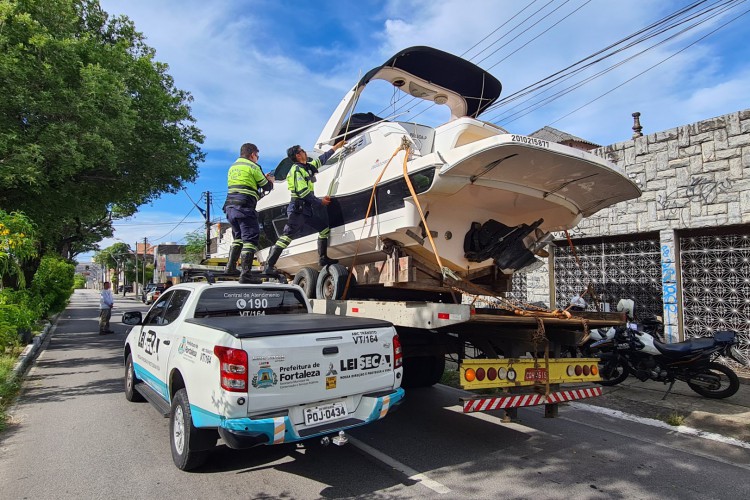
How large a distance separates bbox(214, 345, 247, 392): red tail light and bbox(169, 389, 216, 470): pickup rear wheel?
69cm

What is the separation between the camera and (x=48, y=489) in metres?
3.87

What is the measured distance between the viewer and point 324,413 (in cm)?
389

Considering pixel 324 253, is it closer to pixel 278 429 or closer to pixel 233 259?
pixel 233 259

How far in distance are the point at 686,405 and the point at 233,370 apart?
6236mm

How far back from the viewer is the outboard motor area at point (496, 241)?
5723 mm

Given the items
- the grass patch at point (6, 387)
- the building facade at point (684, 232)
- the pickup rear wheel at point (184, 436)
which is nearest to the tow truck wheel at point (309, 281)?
the pickup rear wheel at point (184, 436)

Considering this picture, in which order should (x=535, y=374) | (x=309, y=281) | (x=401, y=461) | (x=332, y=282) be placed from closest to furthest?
(x=401, y=461) → (x=535, y=374) → (x=332, y=282) → (x=309, y=281)

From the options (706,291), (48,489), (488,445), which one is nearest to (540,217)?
(488,445)

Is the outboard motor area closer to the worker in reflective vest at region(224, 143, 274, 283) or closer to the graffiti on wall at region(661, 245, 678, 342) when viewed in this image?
the worker in reflective vest at region(224, 143, 274, 283)

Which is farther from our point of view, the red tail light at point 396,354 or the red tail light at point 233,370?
the red tail light at point 396,354

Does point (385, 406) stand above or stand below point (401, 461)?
above

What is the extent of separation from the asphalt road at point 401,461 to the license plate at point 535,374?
714 mm

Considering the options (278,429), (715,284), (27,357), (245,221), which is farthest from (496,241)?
(27,357)

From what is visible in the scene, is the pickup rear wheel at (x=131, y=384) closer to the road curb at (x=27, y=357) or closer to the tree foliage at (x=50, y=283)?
the road curb at (x=27, y=357)
